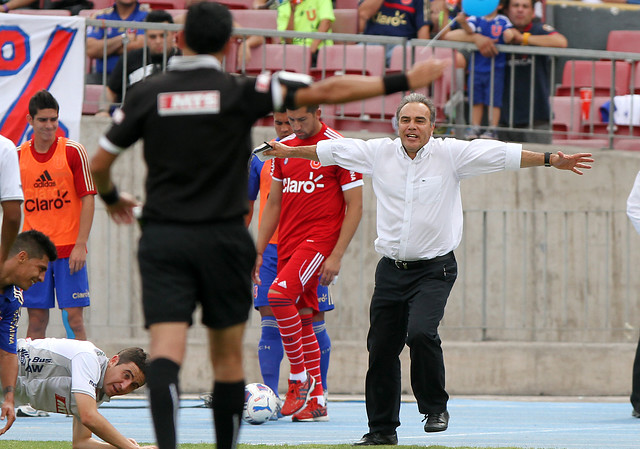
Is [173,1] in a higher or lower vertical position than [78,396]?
higher

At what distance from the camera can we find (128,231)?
12.6 metres

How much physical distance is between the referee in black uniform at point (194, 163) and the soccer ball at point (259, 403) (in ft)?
13.1

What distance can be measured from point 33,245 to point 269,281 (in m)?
3.08

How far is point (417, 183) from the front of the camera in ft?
24.6

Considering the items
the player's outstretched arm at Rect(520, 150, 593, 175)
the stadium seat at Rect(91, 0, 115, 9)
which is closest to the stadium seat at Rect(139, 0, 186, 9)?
the stadium seat at Rect(91, 0, 115, 9)

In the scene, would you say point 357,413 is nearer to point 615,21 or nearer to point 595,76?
point 595,76

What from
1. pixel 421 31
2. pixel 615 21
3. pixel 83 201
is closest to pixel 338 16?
pixel 421 31

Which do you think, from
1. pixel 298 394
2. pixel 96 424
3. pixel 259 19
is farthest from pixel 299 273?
pixel 259 19

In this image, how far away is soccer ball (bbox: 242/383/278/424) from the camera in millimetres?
8891

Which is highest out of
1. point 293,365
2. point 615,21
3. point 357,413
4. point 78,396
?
point 615,21

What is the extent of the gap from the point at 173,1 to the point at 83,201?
5560mm

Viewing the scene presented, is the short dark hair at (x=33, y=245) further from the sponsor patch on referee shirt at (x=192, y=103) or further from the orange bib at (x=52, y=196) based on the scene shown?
the orange bib at (x=52, y=196)

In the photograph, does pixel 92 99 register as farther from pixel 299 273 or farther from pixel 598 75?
pixel 598 75

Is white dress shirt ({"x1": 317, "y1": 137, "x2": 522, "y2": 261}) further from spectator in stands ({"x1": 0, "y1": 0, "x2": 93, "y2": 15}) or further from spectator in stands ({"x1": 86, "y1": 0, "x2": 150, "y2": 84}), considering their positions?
spectator in stands ({"x1": 0, "y1": 0, "x2": 93, "y2": 15})
